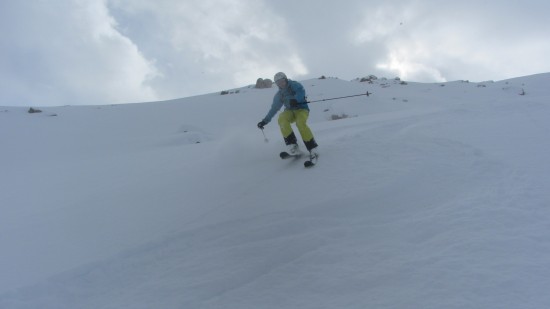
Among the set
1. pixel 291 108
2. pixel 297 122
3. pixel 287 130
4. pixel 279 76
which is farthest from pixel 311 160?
pixel 279 76

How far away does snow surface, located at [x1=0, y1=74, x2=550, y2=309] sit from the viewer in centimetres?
334

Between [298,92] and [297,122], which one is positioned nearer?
[297,122]

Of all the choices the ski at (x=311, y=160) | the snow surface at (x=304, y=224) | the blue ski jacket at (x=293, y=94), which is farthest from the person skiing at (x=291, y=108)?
the snow surface at (x=304, y=224)

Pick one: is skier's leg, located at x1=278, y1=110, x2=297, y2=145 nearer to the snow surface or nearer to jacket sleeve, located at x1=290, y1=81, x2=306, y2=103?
jacket sleeve, located at x1=290, y1=81, x2=306, y2=103

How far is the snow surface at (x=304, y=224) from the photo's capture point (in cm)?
334

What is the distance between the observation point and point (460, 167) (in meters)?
5.73

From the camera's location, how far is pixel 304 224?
454 cm

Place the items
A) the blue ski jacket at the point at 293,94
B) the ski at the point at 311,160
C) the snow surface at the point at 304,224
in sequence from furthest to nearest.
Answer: the blue ski jacket at the point at 293,94, the ski at the point at 311,160, the snow surface at the point at 304,224

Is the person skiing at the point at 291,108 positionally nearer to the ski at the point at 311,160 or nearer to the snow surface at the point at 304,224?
the ski at the point at 311,160

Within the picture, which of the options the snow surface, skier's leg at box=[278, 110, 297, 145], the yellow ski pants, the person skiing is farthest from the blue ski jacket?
the snow surface

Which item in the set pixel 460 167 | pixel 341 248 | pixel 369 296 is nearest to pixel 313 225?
pixel 341 248

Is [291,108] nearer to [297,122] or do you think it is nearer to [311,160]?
[297,122]

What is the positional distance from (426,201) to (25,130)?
15.0 metres

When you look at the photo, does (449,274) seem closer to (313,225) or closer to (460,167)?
(313,225)
